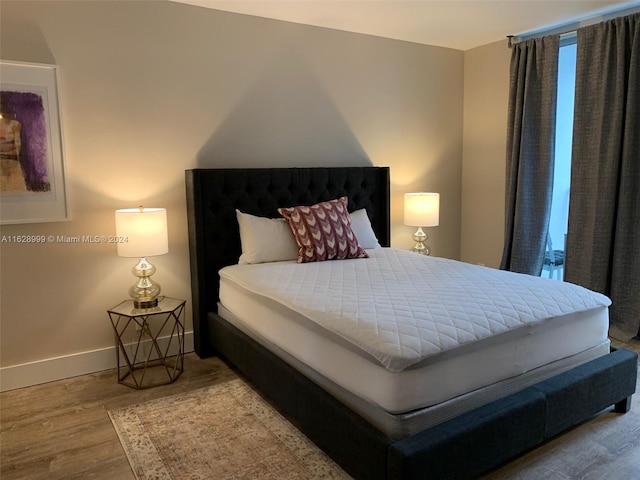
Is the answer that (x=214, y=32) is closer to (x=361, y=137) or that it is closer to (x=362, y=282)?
(x=361, y=137)

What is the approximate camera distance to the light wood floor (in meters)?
2.04

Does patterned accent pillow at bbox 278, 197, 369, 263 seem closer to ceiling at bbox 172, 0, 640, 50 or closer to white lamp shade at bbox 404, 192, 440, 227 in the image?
white lamp shade at bbox 404, 192, 440, 227

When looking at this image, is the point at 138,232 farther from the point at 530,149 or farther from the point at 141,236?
the point at 530,149

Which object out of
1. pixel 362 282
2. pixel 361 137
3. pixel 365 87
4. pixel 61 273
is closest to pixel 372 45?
pixel 365 87

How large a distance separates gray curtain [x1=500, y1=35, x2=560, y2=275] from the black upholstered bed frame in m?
1.59

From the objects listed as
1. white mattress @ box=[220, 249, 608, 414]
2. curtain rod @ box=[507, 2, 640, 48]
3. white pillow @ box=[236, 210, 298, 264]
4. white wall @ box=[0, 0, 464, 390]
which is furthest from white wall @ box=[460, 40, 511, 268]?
white pillow @ box=[236, 210, 298, 264]

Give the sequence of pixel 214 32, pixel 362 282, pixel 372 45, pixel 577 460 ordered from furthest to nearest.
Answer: pixel 372 45
pixel 214 32
pixel 362 282
pixel 577 460

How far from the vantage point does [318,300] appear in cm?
231

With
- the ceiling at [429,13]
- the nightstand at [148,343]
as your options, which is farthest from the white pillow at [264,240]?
the ceiling at [429,13]

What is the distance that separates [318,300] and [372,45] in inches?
106

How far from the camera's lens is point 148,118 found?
317 centimetres

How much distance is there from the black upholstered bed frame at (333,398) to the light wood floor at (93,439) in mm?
129

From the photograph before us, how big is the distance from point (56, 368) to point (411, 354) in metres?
2.40

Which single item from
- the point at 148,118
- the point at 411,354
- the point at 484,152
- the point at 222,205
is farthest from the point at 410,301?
the point at 484,152
